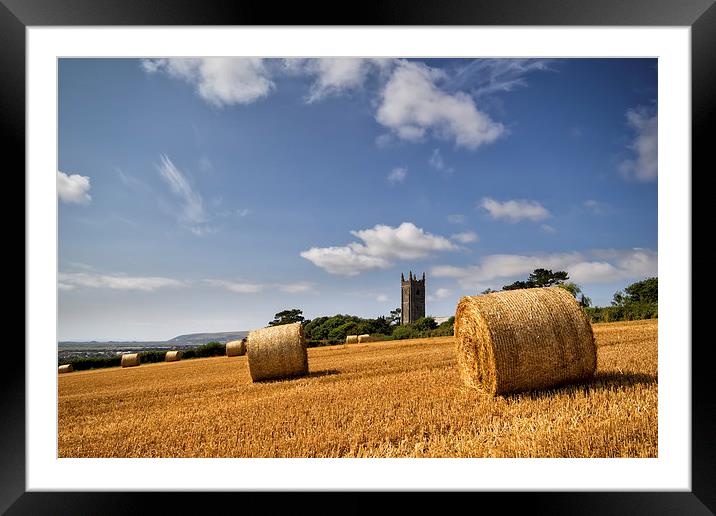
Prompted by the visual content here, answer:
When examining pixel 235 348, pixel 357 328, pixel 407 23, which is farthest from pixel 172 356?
pixel 407 23

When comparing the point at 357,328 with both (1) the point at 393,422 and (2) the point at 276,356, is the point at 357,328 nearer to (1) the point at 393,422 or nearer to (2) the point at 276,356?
(2) the point at 276,356

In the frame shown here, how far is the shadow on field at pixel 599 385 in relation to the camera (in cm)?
384

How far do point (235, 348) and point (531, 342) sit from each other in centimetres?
1359

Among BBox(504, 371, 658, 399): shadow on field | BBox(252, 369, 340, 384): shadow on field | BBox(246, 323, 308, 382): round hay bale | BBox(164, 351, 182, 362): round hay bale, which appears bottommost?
BBox(164, 351, 182, 362): round hay bale

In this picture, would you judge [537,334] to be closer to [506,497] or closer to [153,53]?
[506,497]

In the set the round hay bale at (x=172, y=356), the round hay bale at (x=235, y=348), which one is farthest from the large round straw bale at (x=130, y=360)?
the round hay bale at (x=235, y=348)

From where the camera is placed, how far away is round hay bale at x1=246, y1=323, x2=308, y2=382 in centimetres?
705

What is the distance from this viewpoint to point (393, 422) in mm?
3410

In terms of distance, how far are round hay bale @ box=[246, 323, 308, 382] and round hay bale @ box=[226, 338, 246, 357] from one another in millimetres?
9178

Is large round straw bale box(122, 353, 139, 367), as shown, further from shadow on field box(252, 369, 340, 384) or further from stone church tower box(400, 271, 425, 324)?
stone church tower box(400, 271, 425, 324)

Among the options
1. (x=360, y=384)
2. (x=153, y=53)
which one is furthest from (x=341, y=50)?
(x=360, y=384)

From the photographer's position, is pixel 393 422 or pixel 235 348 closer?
pixel 393 422

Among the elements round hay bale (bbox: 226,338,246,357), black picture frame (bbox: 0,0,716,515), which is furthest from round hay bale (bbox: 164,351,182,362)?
black picture frame (bbox: 0,0,716,515)

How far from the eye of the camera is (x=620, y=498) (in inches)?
102
